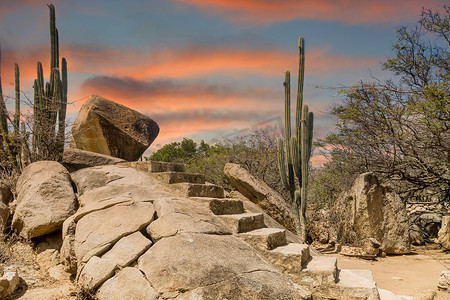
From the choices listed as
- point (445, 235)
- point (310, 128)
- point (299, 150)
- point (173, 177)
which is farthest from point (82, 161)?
point (445, 235)

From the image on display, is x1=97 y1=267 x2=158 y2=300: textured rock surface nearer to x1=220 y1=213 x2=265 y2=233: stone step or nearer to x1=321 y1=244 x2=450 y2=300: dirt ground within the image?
x1=220 y1=213 x2=265 y2=233: stone step

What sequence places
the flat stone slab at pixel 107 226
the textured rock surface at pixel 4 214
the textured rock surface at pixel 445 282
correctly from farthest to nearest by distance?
the textured rock surface at pixel 445 282 → the textured rock surface at pixel 4 214 → the flat stone slab at pixel 107 226

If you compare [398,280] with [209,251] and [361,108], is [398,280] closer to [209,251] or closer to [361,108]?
[209,251]

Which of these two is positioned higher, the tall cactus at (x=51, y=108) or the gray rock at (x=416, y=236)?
the tall cactus at (x=51, y=108)

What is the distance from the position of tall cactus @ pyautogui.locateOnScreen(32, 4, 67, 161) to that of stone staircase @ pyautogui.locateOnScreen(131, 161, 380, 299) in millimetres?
3258

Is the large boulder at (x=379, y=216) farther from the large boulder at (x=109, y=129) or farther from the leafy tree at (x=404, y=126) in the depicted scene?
the large boulder at (x=109, y=129)

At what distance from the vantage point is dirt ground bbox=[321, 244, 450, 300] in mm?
5328

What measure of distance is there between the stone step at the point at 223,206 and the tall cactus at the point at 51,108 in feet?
12.5

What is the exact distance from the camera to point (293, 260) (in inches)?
156

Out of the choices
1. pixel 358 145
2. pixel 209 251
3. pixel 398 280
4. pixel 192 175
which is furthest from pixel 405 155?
pixel 209 251

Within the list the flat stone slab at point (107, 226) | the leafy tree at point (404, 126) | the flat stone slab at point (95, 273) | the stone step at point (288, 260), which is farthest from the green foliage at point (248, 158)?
the flat stone slab at point (95, 273)

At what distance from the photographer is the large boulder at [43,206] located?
4262 millimetres

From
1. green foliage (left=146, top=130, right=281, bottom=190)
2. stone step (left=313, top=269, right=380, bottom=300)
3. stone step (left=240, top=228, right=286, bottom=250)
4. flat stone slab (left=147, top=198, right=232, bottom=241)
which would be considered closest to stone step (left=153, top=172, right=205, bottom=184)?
flat stone slab (left=147, top=198, right=232, bottom=241)

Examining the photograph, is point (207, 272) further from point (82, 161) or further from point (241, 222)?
point (82, 161)
